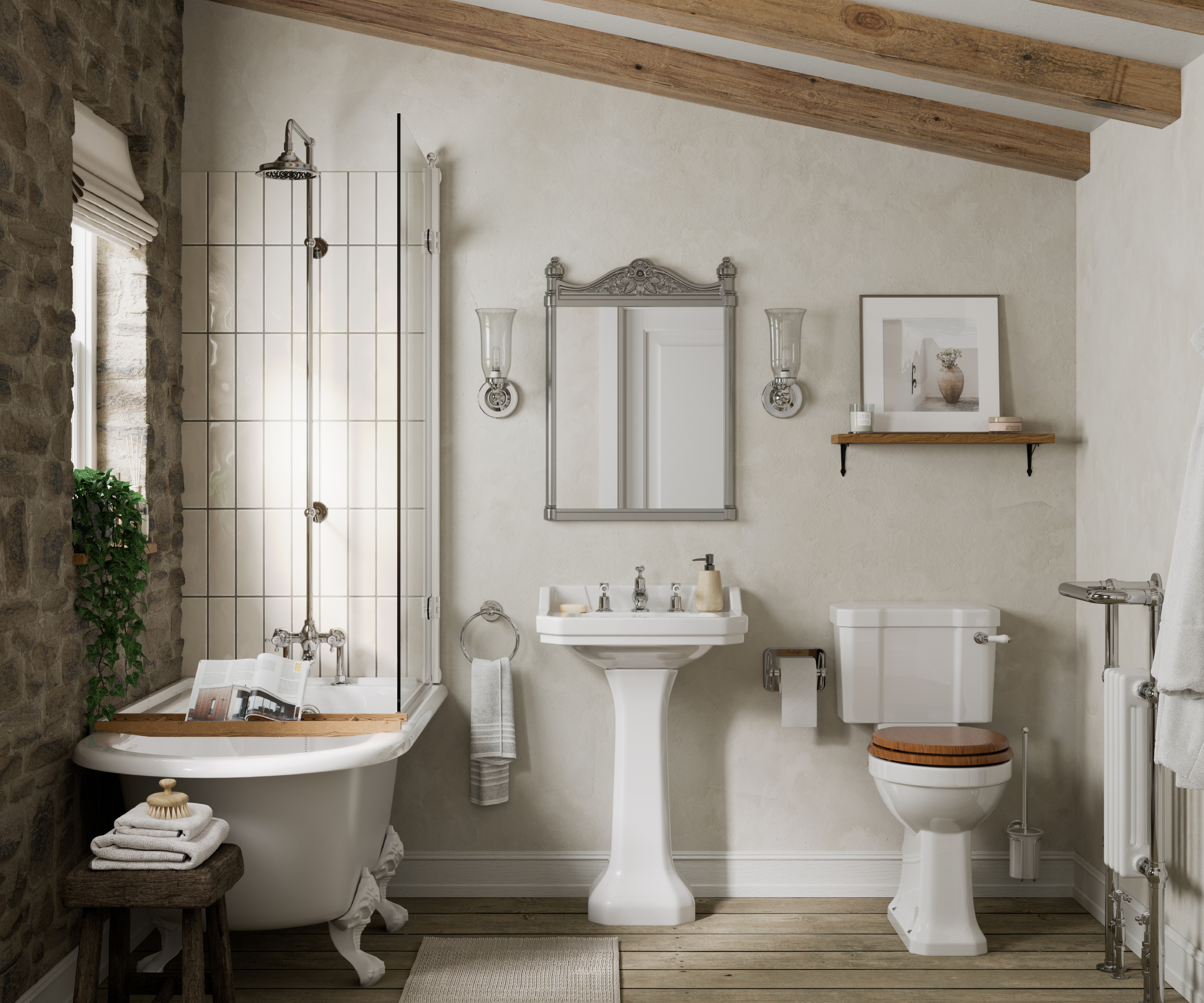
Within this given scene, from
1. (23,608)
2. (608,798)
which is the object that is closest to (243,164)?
(23,608)

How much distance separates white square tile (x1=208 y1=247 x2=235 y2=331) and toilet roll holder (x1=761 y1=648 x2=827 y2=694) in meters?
2.02

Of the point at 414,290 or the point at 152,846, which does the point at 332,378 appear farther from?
the point at 152,846

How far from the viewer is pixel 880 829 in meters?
3.39

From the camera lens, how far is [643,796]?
3168mm

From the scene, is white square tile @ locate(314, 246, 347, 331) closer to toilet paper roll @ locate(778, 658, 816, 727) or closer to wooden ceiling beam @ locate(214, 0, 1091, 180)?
wooden ceiling beam @ locate(214, 0, 1091, 180)

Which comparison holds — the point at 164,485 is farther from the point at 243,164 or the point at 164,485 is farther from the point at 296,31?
the point at 296,31

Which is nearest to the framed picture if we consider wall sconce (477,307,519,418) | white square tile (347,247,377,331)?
wall sconce (477,307,519,418)

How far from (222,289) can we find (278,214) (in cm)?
30

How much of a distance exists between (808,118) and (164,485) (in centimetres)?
233

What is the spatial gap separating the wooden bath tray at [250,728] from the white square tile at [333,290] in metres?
1.29

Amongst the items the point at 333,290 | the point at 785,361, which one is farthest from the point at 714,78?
the point at 333,290

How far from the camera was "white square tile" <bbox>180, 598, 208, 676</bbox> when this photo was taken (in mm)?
3318

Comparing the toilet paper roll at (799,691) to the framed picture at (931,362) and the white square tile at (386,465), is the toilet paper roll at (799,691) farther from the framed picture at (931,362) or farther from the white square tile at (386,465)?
the white square tile at (386,465)

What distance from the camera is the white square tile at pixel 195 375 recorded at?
10.9 feet
